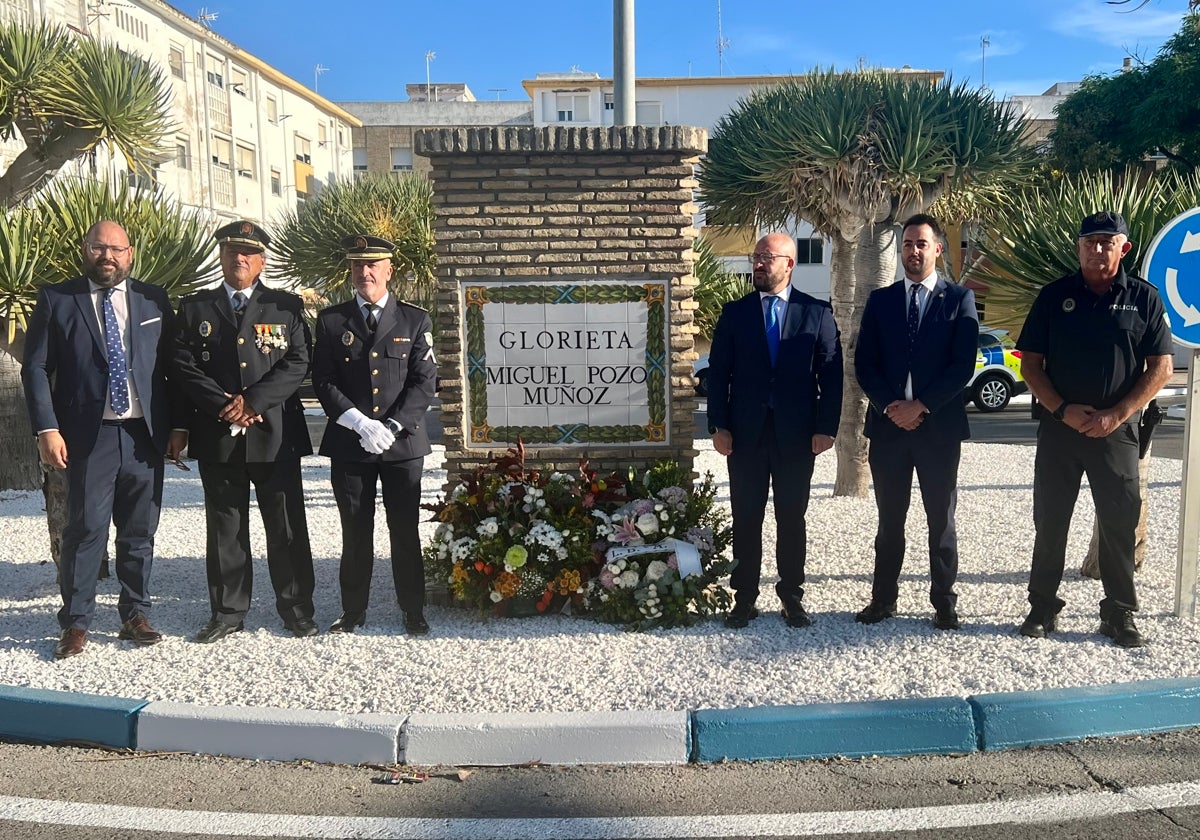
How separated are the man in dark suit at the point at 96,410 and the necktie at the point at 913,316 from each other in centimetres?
375

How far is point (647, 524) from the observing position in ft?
17.7

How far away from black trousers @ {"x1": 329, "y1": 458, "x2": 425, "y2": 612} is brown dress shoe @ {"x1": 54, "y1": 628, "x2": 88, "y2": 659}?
1.23m

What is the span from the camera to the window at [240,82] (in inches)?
1549

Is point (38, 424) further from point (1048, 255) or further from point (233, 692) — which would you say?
point (1048, 255)

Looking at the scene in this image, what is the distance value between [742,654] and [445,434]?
222 centimetres

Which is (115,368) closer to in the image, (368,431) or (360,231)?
(368,431)

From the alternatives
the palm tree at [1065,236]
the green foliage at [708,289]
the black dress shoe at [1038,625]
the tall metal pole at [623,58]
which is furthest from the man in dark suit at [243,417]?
the green foliage at [708,289]

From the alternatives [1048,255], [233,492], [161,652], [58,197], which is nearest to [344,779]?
[161,652]

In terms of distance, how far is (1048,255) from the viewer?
20.9ft

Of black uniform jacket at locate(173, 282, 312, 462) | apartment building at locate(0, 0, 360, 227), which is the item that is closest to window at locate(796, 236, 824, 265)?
apartment building at locate(0, 0, 360, 227)

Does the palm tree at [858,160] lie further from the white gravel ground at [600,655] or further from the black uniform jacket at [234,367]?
the black uniform jacket at [234,367]

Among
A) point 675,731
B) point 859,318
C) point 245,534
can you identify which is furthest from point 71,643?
point 859,318

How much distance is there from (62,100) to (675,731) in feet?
23.7

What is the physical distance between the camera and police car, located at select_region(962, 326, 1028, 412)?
1925 centimetres
